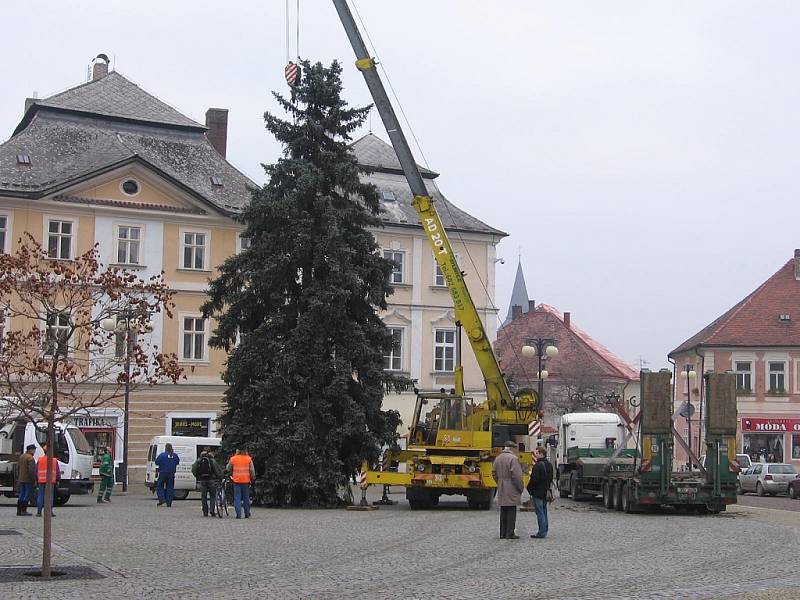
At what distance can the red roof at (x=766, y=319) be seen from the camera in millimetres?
67062

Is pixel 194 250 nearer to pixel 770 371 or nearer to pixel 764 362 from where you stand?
pixel 764 362

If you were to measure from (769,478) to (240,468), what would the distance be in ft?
93.2

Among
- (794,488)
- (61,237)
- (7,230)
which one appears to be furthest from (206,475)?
(794,488)

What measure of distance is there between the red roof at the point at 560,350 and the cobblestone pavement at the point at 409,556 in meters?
60.6

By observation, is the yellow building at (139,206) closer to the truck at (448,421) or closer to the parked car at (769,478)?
the parked car at (769,478)

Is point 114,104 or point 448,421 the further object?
point 114,104

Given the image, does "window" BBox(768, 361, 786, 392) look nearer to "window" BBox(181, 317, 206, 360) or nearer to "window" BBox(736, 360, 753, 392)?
"window" BBox(736, 360, 753, 392)

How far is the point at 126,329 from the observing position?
25.0 metres

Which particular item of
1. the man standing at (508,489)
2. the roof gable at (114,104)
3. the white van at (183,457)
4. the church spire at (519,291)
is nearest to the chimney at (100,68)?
the roof gable at (114,104)

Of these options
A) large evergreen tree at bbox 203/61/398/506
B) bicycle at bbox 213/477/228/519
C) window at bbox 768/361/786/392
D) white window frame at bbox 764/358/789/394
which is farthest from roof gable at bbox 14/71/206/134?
window at bbox 768/361/786/392

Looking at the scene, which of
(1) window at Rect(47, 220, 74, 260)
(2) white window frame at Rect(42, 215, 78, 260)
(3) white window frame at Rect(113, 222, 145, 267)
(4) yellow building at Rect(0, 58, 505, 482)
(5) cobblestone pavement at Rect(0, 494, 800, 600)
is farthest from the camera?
(3) white window frame at Rect(113, 222, 145, 267)

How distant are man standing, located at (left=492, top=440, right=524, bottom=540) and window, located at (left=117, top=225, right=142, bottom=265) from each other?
95.9 ft

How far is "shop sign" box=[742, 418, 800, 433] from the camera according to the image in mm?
64875

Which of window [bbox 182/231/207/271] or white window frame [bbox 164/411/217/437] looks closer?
white window frame [bbox 164/411/217/437]
